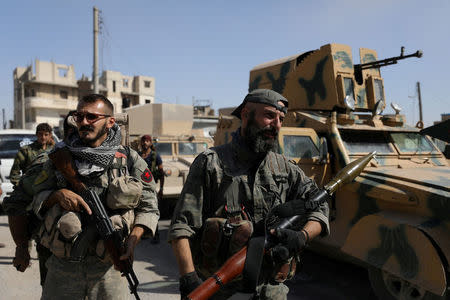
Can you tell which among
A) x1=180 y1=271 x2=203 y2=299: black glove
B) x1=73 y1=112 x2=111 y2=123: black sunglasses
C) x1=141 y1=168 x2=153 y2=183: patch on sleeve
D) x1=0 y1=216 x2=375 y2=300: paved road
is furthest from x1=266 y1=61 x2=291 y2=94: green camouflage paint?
x1=180 y1=271 x2=203 y2=299: black glove

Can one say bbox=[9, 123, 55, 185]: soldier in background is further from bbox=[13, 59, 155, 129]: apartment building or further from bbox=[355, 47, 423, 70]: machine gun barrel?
bbox=[13, 59, 155, 129]: apartment building

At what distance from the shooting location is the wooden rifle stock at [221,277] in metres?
1.52

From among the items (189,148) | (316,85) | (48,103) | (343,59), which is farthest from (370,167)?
(48,103)

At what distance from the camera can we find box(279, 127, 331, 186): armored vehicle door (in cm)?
429

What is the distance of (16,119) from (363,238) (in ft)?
163

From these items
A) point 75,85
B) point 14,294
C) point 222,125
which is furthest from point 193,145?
point 75,85

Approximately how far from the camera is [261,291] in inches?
71.8

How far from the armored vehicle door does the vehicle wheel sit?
3.91ft

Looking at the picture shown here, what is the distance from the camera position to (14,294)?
3740mm

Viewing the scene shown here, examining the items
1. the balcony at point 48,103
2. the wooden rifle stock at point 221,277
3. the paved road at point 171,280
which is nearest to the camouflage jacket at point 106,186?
the wooden rifle stock at point 221,277

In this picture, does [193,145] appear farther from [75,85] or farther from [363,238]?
[75,85]

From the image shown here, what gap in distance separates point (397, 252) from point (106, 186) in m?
2.37

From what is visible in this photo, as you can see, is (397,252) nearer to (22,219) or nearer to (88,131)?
(88,131)

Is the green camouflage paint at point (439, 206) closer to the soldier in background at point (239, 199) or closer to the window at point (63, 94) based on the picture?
the soldier in background at point (239, 199)
